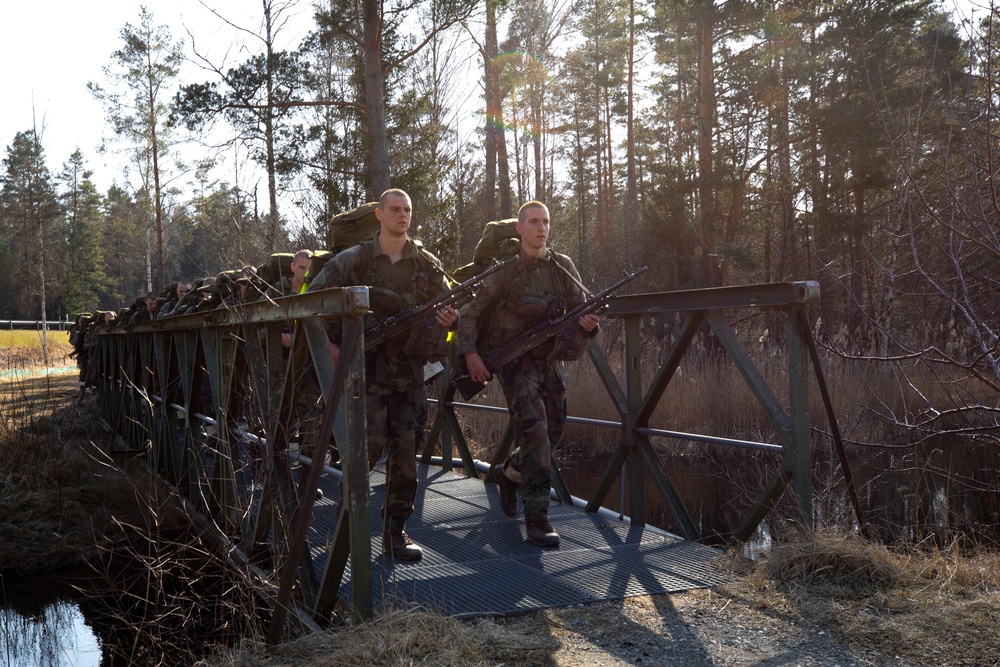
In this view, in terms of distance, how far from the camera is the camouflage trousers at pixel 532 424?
4.83 metres

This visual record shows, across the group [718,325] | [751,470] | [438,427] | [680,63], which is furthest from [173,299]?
[680,63]

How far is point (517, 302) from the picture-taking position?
5023 mm

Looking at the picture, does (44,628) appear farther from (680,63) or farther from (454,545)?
(680,63)

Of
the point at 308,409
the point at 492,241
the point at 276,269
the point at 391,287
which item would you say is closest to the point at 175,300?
the point at 276,269

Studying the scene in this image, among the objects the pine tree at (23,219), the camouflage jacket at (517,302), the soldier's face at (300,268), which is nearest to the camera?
the camouflage jacket at (517,302)

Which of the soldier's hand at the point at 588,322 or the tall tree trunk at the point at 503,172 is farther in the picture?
the tall tree trunk at the point at 503,172

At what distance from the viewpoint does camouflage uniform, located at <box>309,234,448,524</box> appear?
4.59m

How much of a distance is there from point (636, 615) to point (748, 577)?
0.66m

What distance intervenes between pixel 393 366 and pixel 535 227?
1.12 meters

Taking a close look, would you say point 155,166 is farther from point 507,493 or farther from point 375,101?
point 507,493

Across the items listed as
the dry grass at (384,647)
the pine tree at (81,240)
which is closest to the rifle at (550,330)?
the dry grass at (384,647)

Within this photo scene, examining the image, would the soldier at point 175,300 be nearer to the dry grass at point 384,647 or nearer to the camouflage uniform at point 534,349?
the camouflage uniform at point 534,349

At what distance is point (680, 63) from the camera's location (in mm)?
24344

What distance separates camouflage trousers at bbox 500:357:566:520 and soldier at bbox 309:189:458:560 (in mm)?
544
